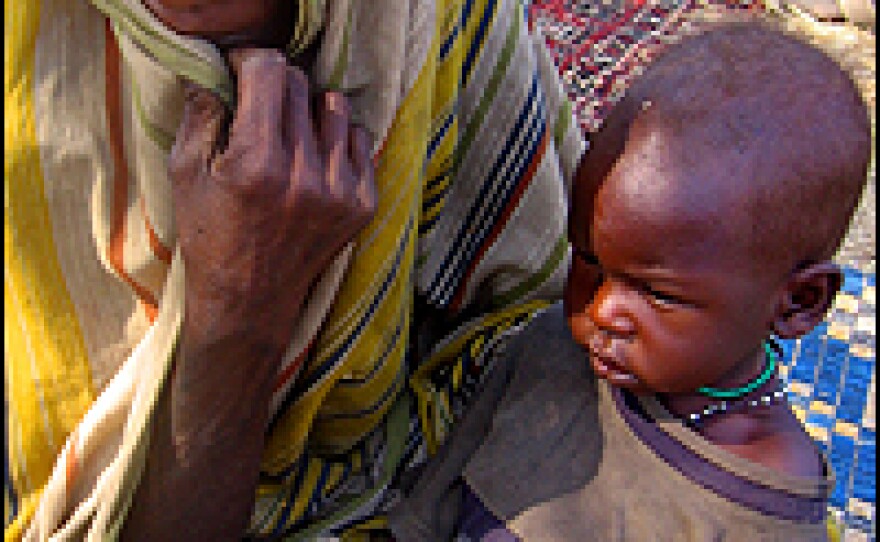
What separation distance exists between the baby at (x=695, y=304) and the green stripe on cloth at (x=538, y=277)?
22 centimetres

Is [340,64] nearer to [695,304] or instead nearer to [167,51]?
[167,51]

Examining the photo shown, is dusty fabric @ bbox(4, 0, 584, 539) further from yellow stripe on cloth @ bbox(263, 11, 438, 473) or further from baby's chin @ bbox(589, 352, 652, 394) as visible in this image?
baby's chin @ bbox(589, 352, 652, 394)

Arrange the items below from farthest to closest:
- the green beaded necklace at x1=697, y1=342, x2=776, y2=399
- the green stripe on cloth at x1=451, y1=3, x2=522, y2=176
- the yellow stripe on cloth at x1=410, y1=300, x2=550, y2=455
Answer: the yellow stripe on cloth at x1=410, y1=300, x2=550, y2=455 < the green stripe on cloth at x1=451, y1=3, x2=522, y2=176 < the green beaded necklace at x1=697, y1=342, x2=776, y2=399

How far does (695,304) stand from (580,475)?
304mm

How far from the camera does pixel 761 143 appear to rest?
964mm

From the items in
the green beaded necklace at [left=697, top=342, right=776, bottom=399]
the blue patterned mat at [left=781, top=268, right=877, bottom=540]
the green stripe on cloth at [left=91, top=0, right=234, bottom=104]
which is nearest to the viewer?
the green stripe on cloth at [left=91, top=0, right=234, bottom=104]

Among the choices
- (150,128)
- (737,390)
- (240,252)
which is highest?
(150,128)

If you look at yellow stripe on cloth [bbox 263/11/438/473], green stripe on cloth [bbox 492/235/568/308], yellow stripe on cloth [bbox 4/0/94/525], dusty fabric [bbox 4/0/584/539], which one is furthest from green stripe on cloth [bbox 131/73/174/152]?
green stripe on cloth [bbox 492/235/568/308]

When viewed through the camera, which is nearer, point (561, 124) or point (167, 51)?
point (167, 51)

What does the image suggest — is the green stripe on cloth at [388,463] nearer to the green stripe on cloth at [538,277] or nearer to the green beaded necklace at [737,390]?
the green stripe on cloth at [538,277]

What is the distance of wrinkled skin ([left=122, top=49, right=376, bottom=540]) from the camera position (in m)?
0.93

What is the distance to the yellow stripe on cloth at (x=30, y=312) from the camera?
1.01m

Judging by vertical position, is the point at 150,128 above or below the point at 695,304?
above

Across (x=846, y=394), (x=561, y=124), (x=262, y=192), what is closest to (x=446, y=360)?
(x=561, y=124)
